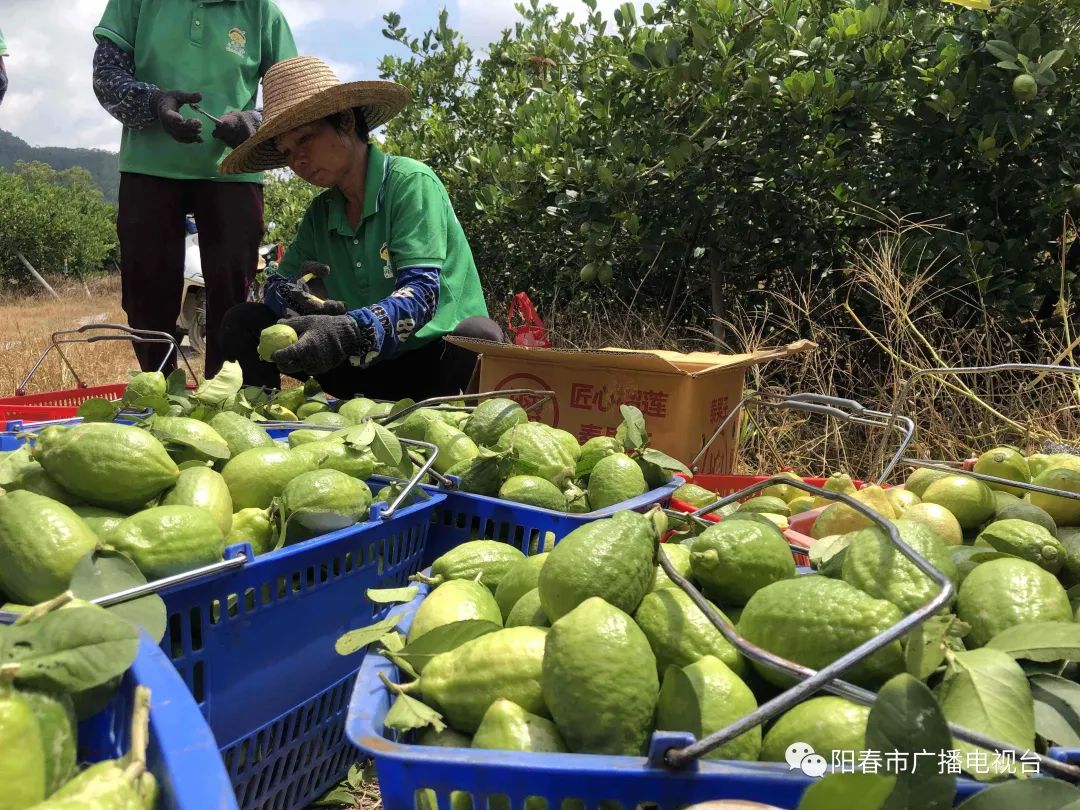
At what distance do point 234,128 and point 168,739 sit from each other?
3.49 m

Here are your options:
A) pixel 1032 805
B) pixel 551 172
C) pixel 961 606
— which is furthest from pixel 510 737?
pixel 551 172

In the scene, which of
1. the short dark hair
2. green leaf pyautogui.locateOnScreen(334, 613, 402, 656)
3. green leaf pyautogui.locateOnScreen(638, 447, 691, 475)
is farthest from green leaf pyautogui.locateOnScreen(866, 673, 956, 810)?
the short dark hair

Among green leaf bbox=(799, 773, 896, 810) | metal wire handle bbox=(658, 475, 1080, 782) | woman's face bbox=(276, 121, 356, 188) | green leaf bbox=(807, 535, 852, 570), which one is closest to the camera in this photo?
green leaf bbox=(799, 773, 896, 810)

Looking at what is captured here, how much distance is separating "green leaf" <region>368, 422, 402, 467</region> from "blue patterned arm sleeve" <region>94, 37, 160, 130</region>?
2488mm

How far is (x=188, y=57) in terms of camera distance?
12.6ft

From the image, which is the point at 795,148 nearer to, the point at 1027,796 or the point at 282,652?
the point at 282,652

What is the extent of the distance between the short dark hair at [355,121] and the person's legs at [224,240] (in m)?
0.71

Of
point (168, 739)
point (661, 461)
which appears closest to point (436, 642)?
point (168, 739)

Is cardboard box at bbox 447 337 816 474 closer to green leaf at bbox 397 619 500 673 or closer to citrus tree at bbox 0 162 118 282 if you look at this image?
green leaf at bbox 397 619 500 673

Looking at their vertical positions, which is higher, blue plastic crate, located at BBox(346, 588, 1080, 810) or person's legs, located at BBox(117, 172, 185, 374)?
person's legs, located at BBox(117, 172, 185, 374)

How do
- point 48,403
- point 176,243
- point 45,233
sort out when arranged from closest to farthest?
1. point 48,403
2. point 176,243
3. point 45,233

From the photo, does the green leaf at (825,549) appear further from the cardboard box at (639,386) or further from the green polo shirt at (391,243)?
the green polo shirt at (391,243)

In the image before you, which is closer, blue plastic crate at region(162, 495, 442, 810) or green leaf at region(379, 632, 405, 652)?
green leaf at region(379, 632, 405, 652)

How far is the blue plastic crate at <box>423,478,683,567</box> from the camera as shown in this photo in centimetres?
183
